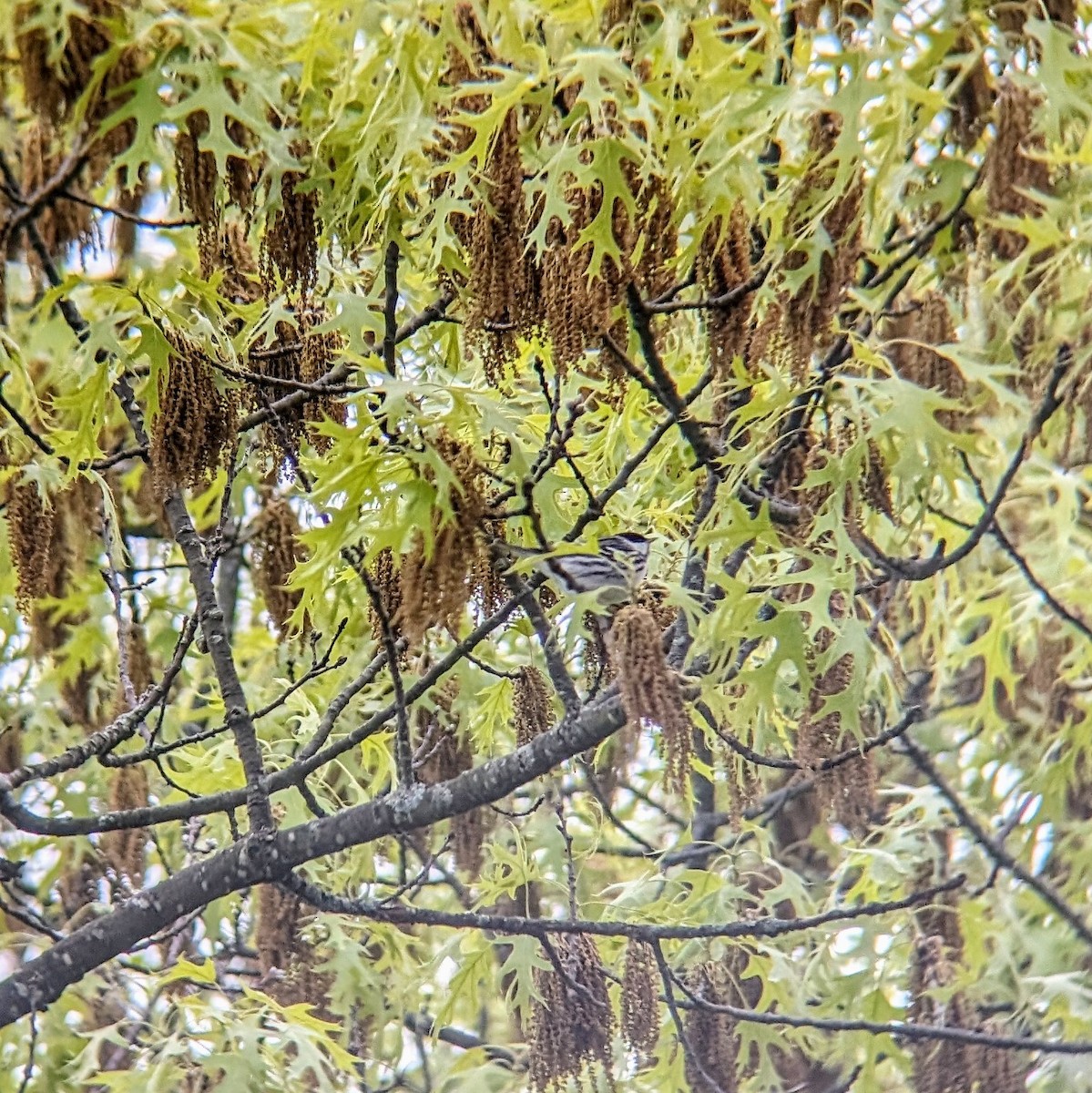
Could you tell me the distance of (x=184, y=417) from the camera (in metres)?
2.44

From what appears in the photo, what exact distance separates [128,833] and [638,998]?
1.60m

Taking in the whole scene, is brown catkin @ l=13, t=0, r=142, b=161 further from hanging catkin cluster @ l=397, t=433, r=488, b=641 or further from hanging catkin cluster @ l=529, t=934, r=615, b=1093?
hanging catkin cluster @ l=529, t=934, r=615, b=1093

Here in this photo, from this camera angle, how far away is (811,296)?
2.29 m

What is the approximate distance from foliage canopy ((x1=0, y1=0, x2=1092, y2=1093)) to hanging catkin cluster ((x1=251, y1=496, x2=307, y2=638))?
13 mm

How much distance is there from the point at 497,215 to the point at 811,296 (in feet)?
1.70

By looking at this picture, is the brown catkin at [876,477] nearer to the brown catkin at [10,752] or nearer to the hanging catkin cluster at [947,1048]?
the hanging catkin cluster at [947,1048]

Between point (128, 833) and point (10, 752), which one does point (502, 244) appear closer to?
point (128, 833)

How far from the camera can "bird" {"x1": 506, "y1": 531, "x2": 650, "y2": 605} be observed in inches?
99.4

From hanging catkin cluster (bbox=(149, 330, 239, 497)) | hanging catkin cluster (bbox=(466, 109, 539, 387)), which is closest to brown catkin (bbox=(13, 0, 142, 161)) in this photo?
hanging catkin cluster (bbox=(149, 330, 239, 497))

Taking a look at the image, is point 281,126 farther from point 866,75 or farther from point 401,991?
point 401,991

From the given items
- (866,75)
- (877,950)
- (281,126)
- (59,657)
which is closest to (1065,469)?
(877,950)

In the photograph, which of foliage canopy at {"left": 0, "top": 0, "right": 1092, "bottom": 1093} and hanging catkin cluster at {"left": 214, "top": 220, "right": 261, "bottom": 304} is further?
hanging catkin cluster at {"left": 214, "top": 220, "right": 261, "bottom": 304}

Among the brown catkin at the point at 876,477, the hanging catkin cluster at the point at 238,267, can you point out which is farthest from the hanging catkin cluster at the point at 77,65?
the brown catkin at the point at 876,477

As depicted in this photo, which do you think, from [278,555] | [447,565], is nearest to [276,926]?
[278,555]
